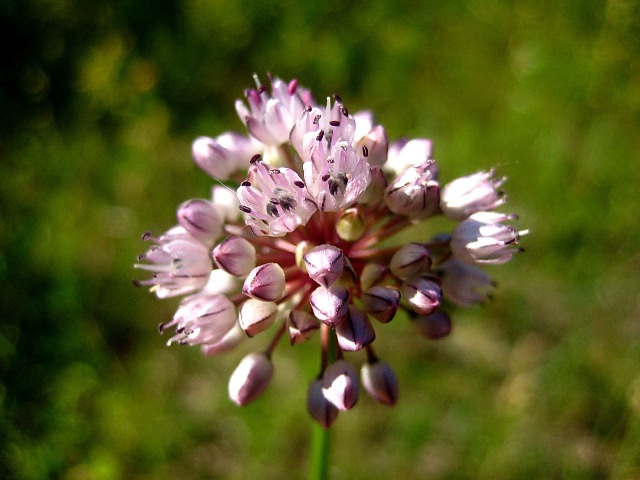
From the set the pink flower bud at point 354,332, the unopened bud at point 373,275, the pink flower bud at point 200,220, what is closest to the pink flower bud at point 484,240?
the unopened bud at point 373,275

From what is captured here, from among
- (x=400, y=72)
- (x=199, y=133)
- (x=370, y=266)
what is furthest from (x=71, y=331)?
(x=400, y=72)

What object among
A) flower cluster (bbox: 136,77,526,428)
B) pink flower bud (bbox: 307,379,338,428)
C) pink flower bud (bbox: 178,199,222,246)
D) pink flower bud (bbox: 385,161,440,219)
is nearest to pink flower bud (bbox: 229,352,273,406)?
flower cluster (bbox: 136,77,526,428)

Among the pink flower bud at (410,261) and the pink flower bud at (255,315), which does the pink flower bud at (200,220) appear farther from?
the pink flower bud at (410,261)

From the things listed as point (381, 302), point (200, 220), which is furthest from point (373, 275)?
point (200, 220)

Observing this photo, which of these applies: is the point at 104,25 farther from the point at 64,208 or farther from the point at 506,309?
the point at 506,309

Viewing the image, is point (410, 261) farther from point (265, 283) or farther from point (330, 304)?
point (265, 283)
